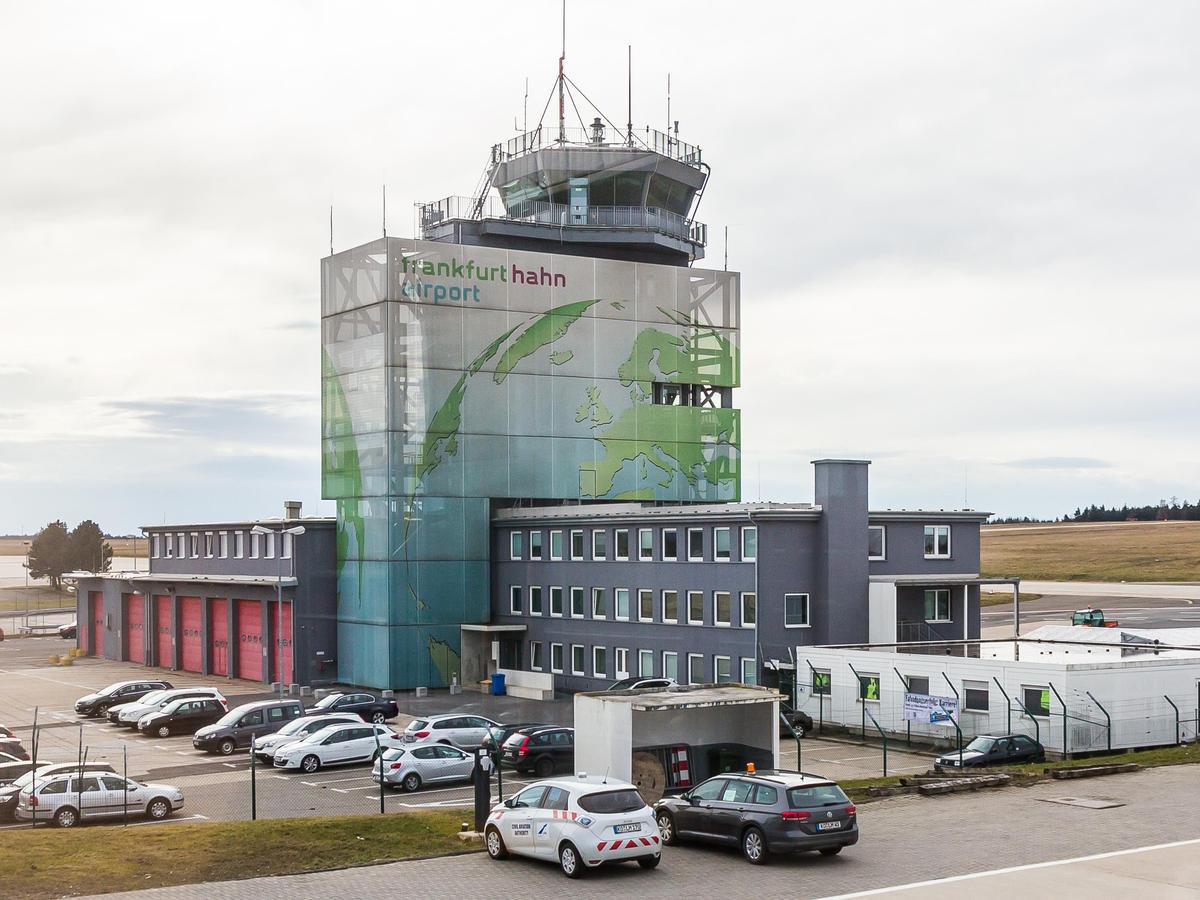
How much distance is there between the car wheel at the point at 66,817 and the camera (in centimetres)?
3425

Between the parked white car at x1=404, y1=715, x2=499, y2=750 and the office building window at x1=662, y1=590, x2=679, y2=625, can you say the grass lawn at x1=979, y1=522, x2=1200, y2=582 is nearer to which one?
the office building window at x1=662, y1=590, x2=679, y2=625

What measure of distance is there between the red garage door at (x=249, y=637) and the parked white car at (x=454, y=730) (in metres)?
29.5

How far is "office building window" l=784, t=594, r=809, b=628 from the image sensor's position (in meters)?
56.7

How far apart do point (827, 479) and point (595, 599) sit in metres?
14.4

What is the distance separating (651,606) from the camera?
2442 inches

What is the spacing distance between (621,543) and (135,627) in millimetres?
41392

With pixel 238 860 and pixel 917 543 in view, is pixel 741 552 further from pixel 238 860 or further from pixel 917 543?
pixel 238 860

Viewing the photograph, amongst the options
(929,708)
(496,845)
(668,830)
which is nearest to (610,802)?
(496,845)

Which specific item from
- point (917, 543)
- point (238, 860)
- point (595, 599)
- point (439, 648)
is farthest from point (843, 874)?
point (439, 648)

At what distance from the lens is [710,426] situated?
8162 centimetres

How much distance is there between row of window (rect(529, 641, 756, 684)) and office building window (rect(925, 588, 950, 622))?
31.9 ft

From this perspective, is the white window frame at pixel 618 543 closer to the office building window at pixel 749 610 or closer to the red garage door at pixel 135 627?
the office building window at pixel 749 610

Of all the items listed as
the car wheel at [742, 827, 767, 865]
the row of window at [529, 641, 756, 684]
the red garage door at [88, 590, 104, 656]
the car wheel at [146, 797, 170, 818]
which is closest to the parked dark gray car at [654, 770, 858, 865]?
the car wheel at [742, 827, 767, 865]

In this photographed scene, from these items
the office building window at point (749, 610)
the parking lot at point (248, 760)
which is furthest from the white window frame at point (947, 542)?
the parking lot at point (248, 760)
